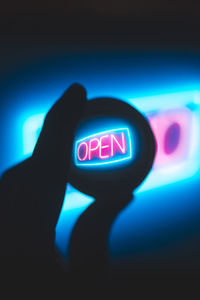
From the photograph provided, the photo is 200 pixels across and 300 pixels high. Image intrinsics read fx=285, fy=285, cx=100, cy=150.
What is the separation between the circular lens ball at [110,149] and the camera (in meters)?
0.85

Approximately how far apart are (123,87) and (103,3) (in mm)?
344

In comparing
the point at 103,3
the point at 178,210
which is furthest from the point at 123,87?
the point at 178,210

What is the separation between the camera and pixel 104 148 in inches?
40.7

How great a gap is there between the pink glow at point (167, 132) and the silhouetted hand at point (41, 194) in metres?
0.63

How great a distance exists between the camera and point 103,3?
1.15 meters

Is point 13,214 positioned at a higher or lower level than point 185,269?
higher

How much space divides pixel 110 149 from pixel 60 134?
1.40 ft

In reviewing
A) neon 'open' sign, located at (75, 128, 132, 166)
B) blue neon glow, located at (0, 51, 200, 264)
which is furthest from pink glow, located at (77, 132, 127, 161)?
blue neon glow, located at (0, 51, 200, 264)

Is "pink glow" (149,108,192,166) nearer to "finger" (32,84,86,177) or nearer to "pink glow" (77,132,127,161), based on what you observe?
"pink glow" (77,132,127,161)

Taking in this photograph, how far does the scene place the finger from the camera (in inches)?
24.6

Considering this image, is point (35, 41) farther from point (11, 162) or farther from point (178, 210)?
point (178, 210)

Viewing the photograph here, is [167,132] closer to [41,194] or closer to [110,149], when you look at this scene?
[110,149]

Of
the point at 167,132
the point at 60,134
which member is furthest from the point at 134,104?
the point at 60,134

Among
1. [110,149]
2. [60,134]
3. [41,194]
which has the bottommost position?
[41,194]
